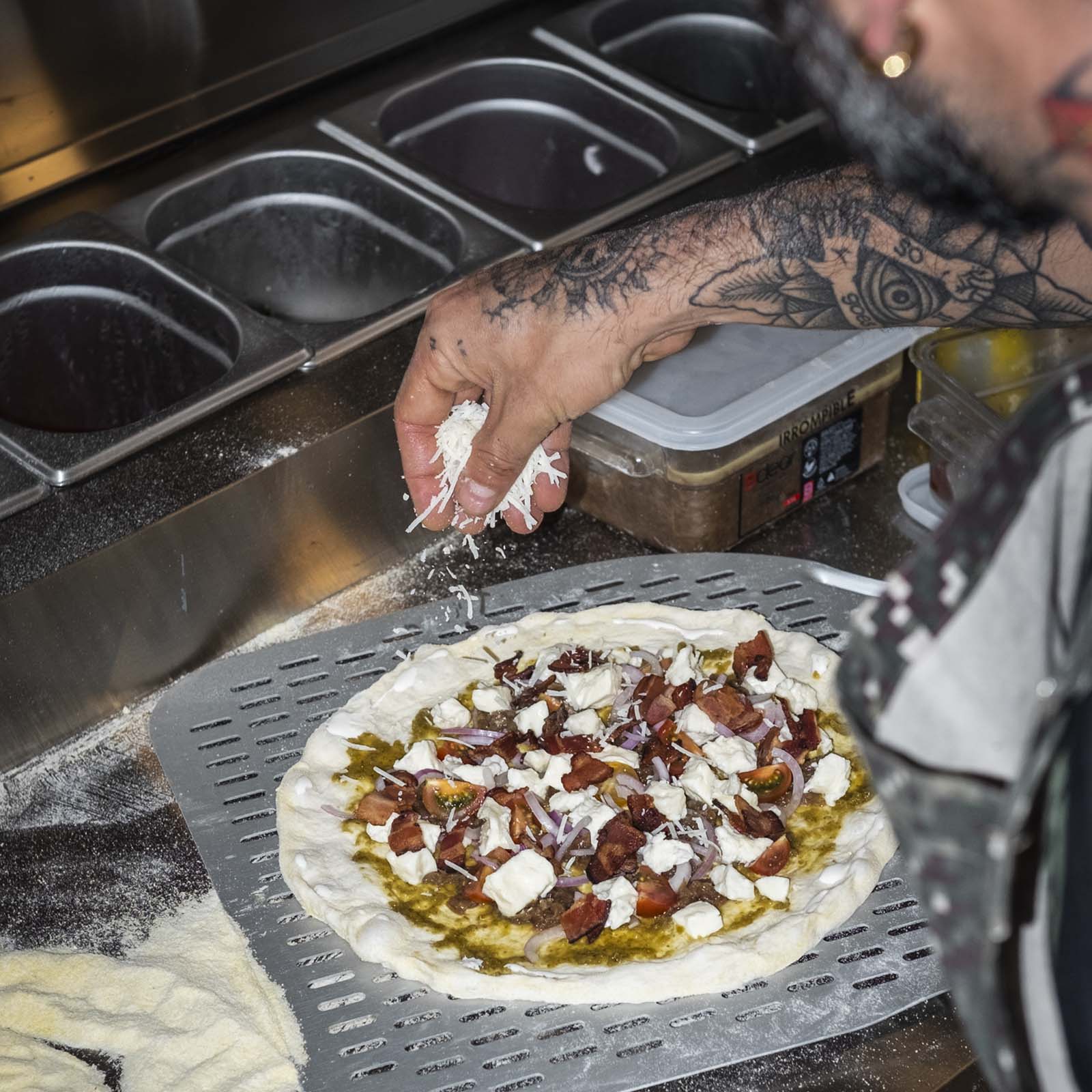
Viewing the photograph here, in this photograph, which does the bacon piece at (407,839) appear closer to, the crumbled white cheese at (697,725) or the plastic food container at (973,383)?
the crumbled white cheese at (697,725)

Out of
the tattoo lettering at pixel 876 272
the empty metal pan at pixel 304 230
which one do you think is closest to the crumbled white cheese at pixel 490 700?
the tattoo lettering at pixel 876 272

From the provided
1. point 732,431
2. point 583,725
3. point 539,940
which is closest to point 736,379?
point 732,431

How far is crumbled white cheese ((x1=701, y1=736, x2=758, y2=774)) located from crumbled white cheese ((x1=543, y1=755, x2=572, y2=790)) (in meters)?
0.19

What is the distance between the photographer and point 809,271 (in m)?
1.97

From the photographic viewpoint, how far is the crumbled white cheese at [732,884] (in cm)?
187

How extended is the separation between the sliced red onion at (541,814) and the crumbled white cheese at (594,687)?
19 cm

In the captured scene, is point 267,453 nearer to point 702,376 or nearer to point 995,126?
point 702,376

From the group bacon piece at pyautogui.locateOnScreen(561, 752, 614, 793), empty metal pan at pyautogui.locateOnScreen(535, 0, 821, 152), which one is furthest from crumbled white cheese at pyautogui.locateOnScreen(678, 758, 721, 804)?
empty metal pan at pyautogui.locateOnScreen(535, 0, 821, 152)

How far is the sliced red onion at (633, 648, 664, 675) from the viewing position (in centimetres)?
218

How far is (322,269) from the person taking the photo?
3.06 metres

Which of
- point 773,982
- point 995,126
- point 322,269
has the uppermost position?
point 995,126

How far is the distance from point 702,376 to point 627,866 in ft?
2.83

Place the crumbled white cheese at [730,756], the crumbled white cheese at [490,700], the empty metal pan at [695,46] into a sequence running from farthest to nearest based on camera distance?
the empty metal pan at [695,46], the crumbled white cheese at [490,700], the crumbled white cheese at [730,756]

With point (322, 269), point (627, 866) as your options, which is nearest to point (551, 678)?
point (627, 866)
